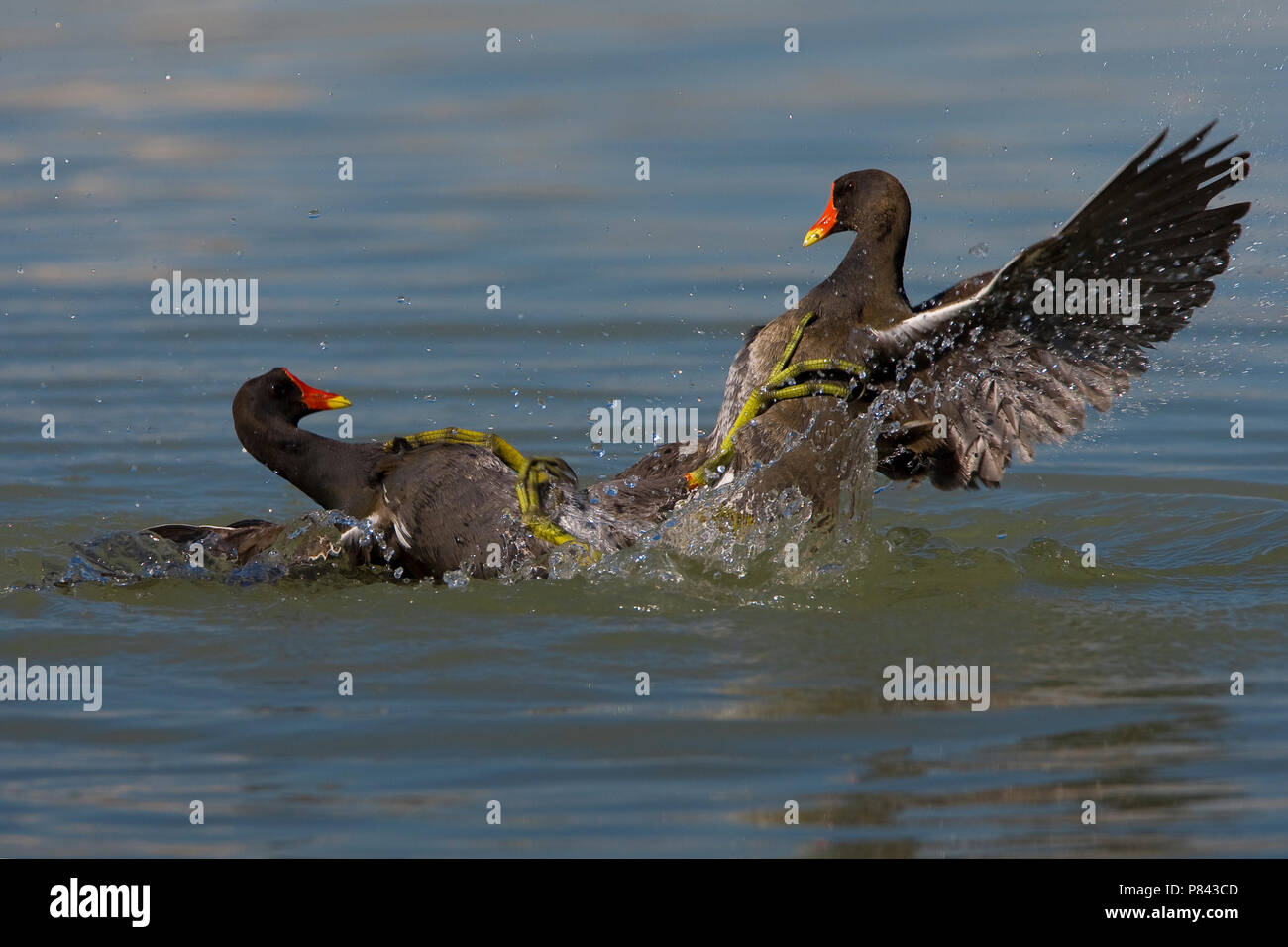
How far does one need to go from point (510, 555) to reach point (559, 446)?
2.72 meters

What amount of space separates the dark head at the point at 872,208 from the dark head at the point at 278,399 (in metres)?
2.41

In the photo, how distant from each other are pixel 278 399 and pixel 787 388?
7.19 feet

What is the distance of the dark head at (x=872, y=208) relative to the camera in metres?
7.86

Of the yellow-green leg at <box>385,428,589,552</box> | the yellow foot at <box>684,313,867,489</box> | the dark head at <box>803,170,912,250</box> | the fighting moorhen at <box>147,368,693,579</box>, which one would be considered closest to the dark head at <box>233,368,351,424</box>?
the fighting moorhen at <box>147,368,693,579</box>

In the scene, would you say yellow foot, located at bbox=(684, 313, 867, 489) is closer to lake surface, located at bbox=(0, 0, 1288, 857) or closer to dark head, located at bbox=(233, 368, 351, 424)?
lake surface, located at bbox=(0, 0, 1288, 857)

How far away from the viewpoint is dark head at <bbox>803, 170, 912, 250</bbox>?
7.86m

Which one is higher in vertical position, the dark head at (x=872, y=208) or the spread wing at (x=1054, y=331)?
the dark head at (x=872, y=208)

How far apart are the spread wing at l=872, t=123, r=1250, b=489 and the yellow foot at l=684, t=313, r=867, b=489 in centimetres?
14

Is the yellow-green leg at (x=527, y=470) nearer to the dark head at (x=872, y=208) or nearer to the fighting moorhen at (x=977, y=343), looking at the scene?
the fighting moorhen at (x=977, y=343)

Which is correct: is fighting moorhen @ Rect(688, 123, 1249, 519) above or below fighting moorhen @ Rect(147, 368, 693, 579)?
above

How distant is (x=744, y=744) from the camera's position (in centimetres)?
581

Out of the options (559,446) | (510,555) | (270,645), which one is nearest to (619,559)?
(510,555)

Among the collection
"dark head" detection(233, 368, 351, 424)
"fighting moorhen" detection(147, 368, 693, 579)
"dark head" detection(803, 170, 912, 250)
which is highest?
"dark head" detection(803, 170, 912, 250)

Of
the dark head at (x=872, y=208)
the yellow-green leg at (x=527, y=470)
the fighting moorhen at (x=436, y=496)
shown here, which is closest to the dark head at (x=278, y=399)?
the fighting moorhen at (x=436, y=496)
